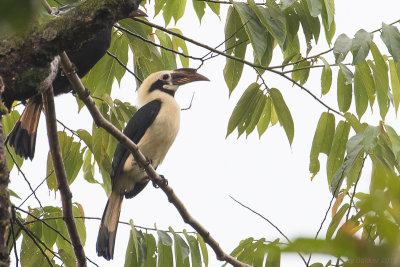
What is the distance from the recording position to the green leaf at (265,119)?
3365 mm

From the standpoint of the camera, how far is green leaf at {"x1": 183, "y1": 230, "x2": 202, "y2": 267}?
296cm

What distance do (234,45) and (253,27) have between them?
33cm

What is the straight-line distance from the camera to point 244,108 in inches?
127

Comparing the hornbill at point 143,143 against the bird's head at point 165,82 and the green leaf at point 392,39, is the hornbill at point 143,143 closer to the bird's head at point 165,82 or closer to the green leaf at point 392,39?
the bird's head at point 165,82

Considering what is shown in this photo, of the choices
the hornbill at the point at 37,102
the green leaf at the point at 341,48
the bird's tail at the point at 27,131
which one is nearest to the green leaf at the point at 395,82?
the green leaf at the point at 341,48

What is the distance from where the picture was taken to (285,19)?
2.86m

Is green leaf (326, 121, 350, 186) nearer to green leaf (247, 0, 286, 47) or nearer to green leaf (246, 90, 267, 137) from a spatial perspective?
green leaf (246, 90, 267, 137)

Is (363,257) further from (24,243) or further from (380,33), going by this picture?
(24,243)

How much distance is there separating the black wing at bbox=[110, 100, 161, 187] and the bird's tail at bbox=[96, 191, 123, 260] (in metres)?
0.17

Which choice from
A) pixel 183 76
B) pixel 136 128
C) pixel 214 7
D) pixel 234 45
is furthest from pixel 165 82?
pixel 234 45

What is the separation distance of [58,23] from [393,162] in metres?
1.98

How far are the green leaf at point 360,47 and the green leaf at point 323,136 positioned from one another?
2.11 ft

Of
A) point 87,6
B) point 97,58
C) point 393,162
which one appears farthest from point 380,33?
point 97,58

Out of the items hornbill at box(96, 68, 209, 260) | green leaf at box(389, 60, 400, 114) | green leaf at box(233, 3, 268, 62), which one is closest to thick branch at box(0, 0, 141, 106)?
green leaf at box(233, 3, 268, 62)
